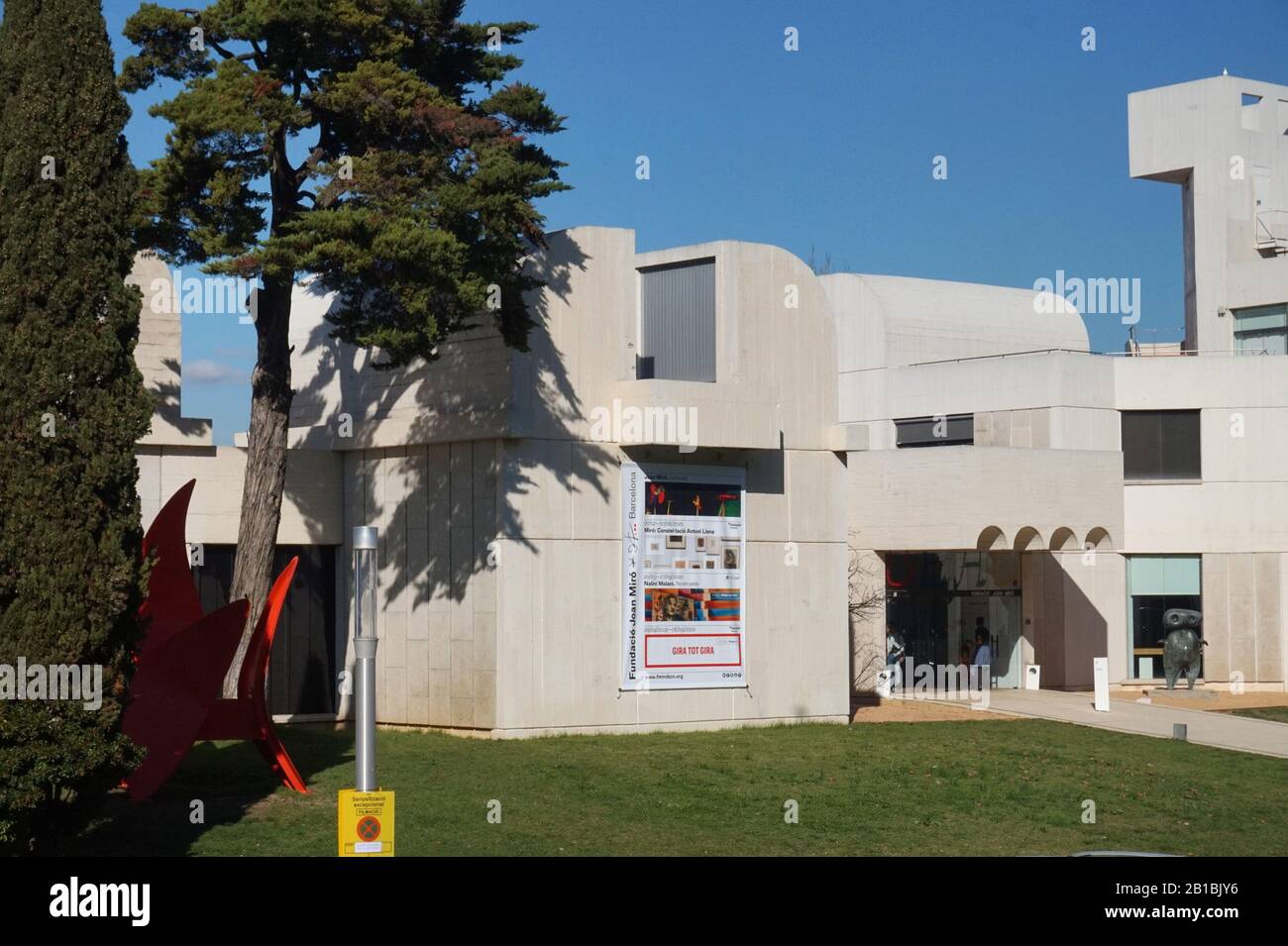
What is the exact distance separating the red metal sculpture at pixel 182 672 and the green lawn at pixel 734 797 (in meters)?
0.67

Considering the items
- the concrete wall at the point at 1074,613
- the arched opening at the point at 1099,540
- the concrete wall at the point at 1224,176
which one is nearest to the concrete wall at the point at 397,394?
the arched opening at the point at 1099,540

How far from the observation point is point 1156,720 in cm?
2966

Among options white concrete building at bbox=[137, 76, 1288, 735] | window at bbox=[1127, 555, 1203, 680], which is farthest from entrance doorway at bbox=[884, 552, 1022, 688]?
white concrete building at bbox=[137, 76, 1288, 735]

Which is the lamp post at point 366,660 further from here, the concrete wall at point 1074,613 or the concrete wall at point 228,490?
the concrete wall at point 1074,613

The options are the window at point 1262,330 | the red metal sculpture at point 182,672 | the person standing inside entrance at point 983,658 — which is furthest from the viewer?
the window at point 1262,330

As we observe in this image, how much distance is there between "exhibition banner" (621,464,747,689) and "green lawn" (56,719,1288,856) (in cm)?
108

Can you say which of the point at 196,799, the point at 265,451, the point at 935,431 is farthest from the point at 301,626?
the point at 935,431

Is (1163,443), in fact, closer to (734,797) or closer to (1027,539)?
(1027,539)

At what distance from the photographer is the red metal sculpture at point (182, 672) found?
16.3m

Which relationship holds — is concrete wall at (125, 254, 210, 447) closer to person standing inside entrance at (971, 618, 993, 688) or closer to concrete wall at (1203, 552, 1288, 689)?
person standing inside entrance at (971, 618, 993, 688)

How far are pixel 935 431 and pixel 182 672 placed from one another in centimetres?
2635

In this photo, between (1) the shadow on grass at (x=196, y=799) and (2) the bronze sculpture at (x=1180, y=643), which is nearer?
(1) the shadow on grass at (x=196, y=799)
